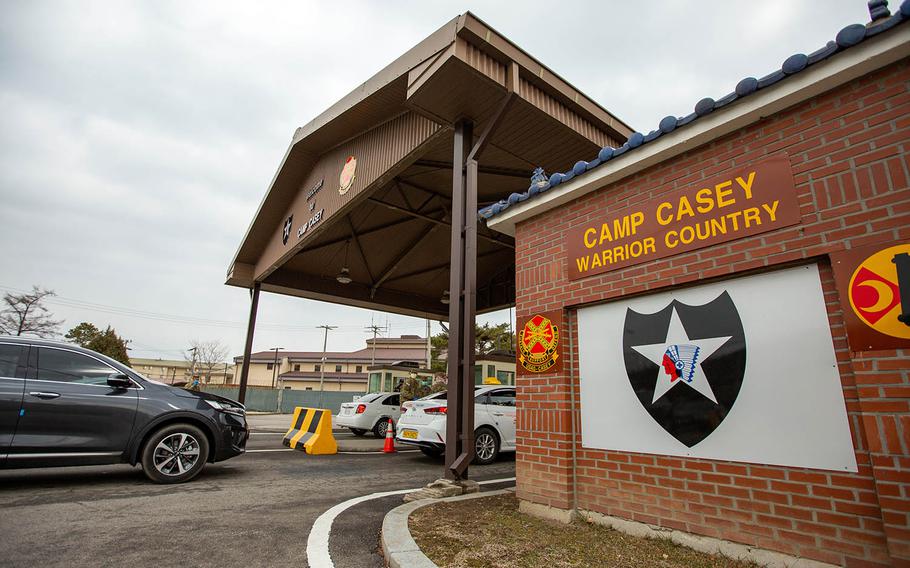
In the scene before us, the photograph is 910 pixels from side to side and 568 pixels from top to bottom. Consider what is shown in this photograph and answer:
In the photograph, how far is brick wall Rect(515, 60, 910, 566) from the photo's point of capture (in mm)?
2465

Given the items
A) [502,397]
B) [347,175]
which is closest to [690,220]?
[502,397]

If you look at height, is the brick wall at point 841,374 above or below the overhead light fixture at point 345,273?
below

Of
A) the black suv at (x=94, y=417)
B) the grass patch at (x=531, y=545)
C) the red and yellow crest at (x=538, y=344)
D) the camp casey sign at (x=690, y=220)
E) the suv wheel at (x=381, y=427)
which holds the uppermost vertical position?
the camp casey sign at (x=690, y=220)

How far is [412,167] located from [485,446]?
625 centimetres

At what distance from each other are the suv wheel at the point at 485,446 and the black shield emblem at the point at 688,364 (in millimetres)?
5298

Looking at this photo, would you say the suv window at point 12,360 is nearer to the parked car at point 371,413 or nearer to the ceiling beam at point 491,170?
the ceiling beam at point 491,170

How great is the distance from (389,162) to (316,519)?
20.8 feet

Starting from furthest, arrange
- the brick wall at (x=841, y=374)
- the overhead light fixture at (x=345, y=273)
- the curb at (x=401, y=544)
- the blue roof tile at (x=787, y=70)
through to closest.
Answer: the overhead light fixture at (x=345, y=273), the curb at (x=401, y=544), the blue roof tile at (x=787, y=70), the brick wall at (x=841, y=374)

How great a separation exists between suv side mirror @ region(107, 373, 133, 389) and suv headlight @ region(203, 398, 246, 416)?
1007 millimetres

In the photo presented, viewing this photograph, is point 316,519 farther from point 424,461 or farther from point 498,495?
point 424,461

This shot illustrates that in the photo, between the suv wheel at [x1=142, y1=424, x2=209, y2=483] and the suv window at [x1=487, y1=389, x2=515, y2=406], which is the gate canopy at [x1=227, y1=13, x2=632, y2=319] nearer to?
the suv window at [x1=487, y1=389, x2=515, y2=406]

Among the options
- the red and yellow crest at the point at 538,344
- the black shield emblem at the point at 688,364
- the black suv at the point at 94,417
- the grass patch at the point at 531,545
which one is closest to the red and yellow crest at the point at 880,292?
the black shield emblem at the point at 688,364

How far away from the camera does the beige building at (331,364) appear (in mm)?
53438

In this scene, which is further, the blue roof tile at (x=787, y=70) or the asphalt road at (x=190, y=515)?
the asphalt road at (x=190, y=515)
